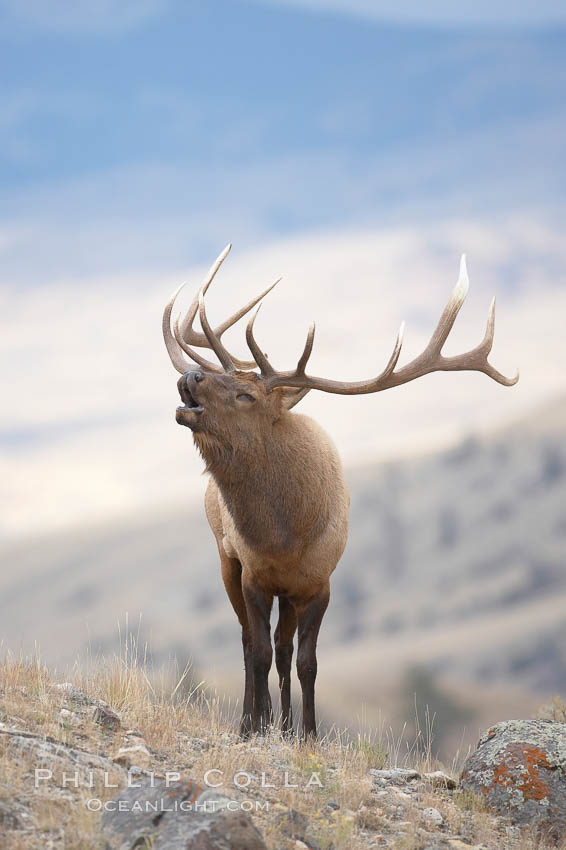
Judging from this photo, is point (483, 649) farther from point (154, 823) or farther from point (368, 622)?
point (154, 823)

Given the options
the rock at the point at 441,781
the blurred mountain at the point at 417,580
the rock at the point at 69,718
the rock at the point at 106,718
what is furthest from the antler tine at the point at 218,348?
the blurred mountain at the point at 417,580

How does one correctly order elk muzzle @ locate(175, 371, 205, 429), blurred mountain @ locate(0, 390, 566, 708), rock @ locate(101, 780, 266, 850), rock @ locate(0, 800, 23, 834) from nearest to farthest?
rock @ locate(101, 780, 266, 850), rock @ locate(0, 800, 23, 834), elk muzzle @ locate(175, 371, 205, 429), blurred mountain @ locate(0, 390, 566, 708)

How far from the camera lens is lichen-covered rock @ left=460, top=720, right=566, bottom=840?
7809 millimetres

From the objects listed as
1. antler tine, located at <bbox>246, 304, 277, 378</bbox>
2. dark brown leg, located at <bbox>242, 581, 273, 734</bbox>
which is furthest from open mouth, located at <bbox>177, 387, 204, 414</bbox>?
dark brown leg, located at <bbox>242, 581, 273, 734</bbox>

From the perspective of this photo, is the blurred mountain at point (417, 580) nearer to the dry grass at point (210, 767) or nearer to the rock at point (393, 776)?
the dry grass at point (210, 767)

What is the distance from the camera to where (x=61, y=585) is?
461 ft

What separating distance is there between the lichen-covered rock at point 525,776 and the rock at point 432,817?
488mm

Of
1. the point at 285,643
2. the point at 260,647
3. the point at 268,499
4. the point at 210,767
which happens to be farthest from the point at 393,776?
the point at 268,499

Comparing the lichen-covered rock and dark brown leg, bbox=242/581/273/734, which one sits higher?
dark brown leg, bbox=242/581/273/734

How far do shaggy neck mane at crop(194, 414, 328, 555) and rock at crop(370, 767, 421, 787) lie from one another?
6.01 feet

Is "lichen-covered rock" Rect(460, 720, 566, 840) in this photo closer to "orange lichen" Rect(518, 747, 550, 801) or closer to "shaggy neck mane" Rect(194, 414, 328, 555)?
"orange lichen" Rect(518, 747, 550, 801)

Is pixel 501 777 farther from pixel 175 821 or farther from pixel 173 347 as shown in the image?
pixel 173 347

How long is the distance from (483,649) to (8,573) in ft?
227

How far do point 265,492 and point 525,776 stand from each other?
289 centimetres
